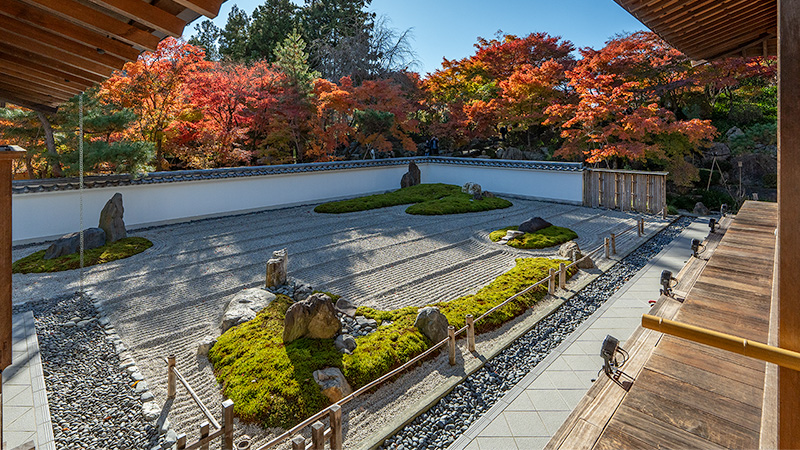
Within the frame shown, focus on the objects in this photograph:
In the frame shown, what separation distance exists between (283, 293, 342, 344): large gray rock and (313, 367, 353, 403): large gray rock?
586mm

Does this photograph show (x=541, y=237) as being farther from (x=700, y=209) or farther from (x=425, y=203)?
(x=700, y=209)

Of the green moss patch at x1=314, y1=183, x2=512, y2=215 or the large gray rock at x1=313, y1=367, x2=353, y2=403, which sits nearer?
the large gray rock at x1=313, y1=367, x2=353, y2=403

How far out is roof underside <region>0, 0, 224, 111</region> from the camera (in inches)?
59.9

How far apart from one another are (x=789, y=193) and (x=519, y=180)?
15862mm

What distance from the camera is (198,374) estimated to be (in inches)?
Answer: 177

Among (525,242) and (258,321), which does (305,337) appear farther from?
(525,242)

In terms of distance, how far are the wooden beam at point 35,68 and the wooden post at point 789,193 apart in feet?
11.5

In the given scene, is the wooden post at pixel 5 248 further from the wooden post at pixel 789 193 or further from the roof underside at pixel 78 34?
the wooden post at pixel 789 193

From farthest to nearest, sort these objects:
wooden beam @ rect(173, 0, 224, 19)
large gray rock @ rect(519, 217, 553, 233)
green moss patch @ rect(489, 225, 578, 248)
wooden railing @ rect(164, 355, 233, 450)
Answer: large gray rock @ rect(519, 217, 553, 233), green moss patch @ rect(489, 225, 578, 248), wooden railing @ rect(164, 355, 233, 450), wooden beam @ rect(173, 0, 224, 19)

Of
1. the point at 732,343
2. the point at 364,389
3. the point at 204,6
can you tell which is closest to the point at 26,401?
the point at 364,389

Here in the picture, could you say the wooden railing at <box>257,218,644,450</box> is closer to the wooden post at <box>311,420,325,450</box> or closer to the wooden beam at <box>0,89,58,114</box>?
the wooden post at <box>311,420,325,450</box>

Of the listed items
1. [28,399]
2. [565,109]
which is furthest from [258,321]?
[565,109]

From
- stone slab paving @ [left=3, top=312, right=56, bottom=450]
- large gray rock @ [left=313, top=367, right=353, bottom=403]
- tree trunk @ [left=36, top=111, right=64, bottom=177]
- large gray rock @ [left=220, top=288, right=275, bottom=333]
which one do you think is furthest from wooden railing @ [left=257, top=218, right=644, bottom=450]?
tree trunk @ [left=36, top=111, right=64, bottom=177]

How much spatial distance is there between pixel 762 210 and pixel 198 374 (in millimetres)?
9527
